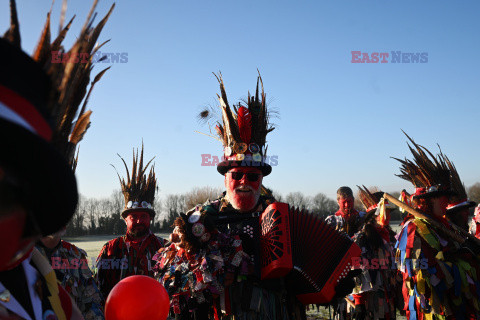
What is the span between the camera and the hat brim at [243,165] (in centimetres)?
384

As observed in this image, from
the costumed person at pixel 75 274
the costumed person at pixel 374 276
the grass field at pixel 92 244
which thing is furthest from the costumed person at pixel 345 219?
the grass field at pixel 92 244

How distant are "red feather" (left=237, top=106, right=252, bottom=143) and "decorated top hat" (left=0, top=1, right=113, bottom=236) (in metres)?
2.71

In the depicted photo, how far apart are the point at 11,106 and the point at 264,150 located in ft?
10.5

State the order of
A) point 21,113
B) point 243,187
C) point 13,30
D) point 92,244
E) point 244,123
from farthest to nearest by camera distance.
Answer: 1. point 92,244
2. point 244,123
3. point 243,187
4. point 13,30
5. point 21,113

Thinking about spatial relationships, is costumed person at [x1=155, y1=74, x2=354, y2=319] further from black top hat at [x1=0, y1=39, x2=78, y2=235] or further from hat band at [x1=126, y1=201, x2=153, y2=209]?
hat band at [x1=126, y1=201, x2=153, y2=209]

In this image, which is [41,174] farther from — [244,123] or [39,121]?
[244,123]

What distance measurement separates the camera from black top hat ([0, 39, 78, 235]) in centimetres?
96

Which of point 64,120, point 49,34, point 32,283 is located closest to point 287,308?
point 32,283

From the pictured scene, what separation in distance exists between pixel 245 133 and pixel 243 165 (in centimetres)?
38

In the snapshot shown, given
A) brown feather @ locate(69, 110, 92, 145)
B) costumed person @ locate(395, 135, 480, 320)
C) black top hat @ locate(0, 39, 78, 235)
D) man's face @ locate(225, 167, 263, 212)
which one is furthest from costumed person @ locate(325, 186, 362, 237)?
black top hat @ locate(0, 39, 78, 235)

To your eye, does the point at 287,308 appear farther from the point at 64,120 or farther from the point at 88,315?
the point at 64,120

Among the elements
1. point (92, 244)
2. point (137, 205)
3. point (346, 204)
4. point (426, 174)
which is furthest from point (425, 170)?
point (92, 244)

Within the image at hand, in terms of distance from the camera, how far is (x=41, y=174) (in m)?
1.06

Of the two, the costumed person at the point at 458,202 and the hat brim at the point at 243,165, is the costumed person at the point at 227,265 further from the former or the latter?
the costumed person at the point at 458,202
